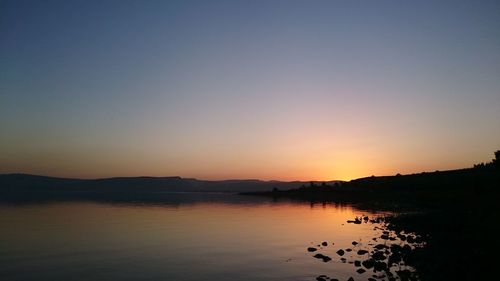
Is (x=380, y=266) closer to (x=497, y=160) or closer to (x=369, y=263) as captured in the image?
(x=369, y=263)

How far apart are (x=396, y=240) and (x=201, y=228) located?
28479 mm

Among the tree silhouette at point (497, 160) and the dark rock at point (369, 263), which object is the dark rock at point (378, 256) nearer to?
the dark rock at point (369, 263)

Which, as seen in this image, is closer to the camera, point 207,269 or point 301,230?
point 207,269

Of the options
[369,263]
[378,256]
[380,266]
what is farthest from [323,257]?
[380,266]

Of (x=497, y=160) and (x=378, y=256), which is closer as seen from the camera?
(x=378, y=256)

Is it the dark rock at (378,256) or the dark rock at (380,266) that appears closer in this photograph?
the dark rock at (380,266)

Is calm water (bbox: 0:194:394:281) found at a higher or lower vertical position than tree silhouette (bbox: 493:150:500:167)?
lower

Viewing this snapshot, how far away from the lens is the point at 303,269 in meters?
32.4

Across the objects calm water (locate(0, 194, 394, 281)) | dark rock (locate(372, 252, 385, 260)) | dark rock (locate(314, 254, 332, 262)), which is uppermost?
dark rock (locate(372, 252, 385, 260))

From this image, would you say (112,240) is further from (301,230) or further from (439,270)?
(439,270)

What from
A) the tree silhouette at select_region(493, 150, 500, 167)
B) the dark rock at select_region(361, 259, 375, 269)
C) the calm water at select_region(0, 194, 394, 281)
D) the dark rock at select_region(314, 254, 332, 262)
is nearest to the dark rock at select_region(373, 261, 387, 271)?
the dark rock at select_region(361, 259, 375, 269)

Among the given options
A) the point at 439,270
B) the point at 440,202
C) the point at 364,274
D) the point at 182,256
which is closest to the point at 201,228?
the point at 182,256

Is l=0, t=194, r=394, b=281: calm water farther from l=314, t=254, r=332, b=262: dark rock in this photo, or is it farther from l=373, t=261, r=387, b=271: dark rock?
l=373, t=261, r=387, b=271: dark rock

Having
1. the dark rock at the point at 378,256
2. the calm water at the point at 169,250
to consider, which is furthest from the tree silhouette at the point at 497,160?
the dark rock at the point at 378,256
